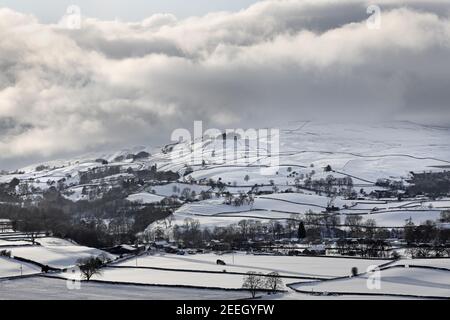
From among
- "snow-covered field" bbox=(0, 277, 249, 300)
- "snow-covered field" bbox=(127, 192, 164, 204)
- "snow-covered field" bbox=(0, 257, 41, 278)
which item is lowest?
"snow-covered field" bbox=(0, 257, 41, 278)

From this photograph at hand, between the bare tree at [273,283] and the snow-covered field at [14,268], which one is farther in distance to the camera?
the snow-covered field at [14,268]

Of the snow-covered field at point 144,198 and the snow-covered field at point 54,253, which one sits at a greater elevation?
the snow-covered field at point 144,198

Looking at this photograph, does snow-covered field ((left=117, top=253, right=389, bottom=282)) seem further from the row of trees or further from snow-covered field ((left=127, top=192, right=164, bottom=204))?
snow-covered field ((left=127, top=192, right=164, bottom=204))

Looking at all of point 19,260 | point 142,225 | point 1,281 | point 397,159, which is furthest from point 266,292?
point 397,159

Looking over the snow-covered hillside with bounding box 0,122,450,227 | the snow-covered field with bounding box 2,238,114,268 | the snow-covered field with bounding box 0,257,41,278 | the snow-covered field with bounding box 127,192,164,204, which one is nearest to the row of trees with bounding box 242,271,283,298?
the snow-covered field with bounding box 0,257,41,278

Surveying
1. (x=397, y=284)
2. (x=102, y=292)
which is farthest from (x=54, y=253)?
(x=397, y=284)

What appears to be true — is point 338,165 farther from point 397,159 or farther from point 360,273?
point 360,273

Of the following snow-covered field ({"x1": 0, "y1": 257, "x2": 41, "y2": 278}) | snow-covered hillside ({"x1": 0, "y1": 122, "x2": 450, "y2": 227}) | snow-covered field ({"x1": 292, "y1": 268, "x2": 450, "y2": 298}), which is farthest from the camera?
snow-covered hillside ({"x1": 0, "y1": 122, "x2": 450, "y2": 227})

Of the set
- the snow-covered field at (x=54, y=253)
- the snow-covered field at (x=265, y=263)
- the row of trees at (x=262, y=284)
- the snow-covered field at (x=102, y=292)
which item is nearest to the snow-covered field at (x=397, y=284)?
the row of trees at (x=262, y=284)

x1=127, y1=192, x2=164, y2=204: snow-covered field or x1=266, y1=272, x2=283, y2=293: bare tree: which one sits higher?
x1=127, y1=192, x2=164, y2=204: snow-covered field

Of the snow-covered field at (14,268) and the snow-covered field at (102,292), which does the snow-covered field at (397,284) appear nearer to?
the snow-covered field at (102,292)

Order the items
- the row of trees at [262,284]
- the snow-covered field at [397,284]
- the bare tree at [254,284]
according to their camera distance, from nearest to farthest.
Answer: the snow-covered field at [397,284]
the bare tree at [254,284]
the row of trees at [262,284]
